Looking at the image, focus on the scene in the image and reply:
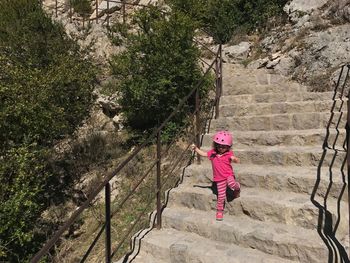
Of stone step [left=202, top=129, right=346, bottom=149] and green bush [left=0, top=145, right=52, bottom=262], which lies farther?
green bush [left=0, top=145, right=52, bottom=262]

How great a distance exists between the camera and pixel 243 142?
17.6 ft

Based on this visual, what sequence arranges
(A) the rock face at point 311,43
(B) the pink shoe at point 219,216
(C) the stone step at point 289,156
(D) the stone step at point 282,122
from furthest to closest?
1. (A) the rock face at point 311,43
2. (D) the stone step at point 282,122
3. (C) the stone step at point 289,156
4. (B) the pink shoe at point 219,216

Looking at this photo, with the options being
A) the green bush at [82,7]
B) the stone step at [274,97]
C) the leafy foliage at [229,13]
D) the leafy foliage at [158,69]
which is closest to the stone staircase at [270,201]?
the stone step at [274,97]

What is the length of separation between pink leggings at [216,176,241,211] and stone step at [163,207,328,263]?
0.16 meters

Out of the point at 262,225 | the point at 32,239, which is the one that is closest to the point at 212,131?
the point at 262,225

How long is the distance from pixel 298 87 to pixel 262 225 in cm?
478

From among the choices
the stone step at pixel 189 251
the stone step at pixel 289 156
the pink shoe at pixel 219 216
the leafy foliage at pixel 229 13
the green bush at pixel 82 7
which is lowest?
the stone step at pixel 189 251

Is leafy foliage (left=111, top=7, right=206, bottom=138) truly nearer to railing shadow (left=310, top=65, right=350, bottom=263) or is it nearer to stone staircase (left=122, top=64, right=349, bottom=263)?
stone staircase (left=122, top=64, right=349, bottom=263)

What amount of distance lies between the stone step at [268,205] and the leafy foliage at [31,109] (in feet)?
15.2

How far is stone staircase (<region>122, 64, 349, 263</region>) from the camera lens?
11.0ft

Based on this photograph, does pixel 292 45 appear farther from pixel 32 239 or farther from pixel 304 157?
pixel 32 239

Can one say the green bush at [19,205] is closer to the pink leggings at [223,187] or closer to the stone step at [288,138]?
the stone step at [288,138]

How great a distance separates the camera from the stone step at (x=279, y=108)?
5.66 metres

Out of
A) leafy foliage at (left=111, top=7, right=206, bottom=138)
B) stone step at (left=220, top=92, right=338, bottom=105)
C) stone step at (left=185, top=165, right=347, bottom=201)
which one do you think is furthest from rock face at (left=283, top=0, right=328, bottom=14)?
stone step at (left=185, top=165, right=347, bottom=201)
